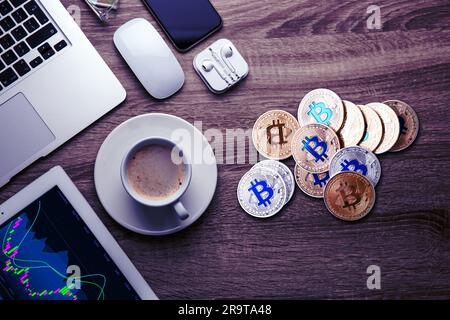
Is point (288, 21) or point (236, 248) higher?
point (288, 21)

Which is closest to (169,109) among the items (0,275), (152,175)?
(152,175)

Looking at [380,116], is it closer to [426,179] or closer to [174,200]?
[426,179]

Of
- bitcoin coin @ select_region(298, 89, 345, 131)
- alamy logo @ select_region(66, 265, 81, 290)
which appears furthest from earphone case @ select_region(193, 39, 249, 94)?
alamy logo @ select_region(66, 265, 81, 290)

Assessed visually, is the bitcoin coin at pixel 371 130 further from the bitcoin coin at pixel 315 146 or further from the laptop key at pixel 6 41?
the laptop key at pixel 6 41

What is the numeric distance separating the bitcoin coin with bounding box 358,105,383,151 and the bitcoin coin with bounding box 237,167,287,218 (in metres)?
0.15

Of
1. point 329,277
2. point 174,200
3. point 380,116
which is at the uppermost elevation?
point 174,200

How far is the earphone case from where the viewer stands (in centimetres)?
88

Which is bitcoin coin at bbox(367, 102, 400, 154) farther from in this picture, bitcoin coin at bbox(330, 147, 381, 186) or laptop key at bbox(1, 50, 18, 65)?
laptop key at bbox(1, 50, 18, 65)

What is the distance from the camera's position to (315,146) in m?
0.88

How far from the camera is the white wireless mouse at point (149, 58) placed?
868mm

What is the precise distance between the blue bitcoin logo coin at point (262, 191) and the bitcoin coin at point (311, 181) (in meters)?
0.05

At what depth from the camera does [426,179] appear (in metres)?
0.89

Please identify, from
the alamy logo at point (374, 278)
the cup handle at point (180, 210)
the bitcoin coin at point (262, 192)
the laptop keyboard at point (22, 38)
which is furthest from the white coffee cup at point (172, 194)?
the alamy logo at point (374, 278)
